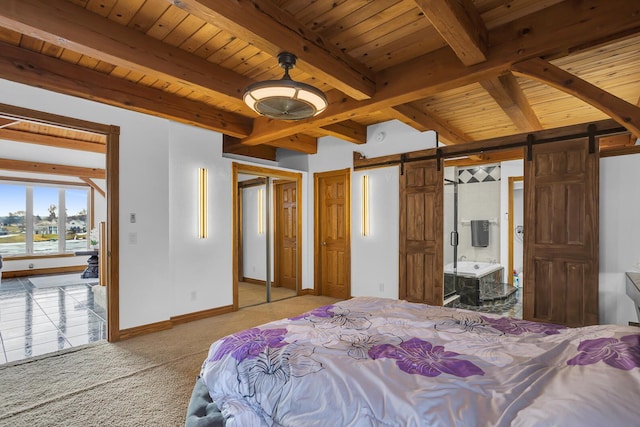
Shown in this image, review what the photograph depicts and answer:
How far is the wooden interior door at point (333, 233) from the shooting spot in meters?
5.68

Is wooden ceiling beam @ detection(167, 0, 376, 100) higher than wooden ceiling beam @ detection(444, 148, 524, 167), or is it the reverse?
wooden ceiling beam @ detection(167, 0, 376, 100)

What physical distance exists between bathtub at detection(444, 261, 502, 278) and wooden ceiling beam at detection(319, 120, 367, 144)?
110 inches

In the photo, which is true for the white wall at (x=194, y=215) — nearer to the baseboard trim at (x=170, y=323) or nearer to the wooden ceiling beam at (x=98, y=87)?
the baseboard trim at (x=170, y=323)

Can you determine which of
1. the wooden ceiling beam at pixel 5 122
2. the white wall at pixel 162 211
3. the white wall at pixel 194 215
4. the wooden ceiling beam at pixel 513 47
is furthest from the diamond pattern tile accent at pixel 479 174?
the wooden ceiling beam at pixel 5 122

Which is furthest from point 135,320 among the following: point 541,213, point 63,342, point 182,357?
point 541,213

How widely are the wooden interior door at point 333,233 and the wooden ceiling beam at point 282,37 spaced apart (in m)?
2.69

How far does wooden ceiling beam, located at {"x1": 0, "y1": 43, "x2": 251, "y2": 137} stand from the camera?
293cm

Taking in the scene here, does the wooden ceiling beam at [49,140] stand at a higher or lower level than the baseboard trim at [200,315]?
higher

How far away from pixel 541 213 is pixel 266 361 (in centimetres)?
353

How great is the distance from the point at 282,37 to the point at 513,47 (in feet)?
5.74

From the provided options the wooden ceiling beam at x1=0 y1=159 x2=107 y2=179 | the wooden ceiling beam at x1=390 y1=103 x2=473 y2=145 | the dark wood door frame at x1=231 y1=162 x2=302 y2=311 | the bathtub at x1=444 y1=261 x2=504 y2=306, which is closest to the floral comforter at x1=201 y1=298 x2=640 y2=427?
the wooden ceiling beam at x1=390 y1=103 x2=473 y2=145

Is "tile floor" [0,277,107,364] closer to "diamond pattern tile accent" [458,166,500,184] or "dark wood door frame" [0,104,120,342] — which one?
"dark wood door frame" [0,104,120,342]

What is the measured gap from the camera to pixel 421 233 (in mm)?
4734

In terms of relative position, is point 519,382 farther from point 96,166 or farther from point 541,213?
point 96,166
